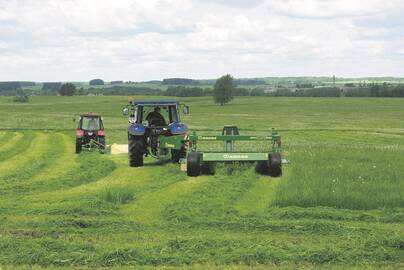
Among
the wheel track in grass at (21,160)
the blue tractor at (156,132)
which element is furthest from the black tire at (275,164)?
the wheel track in grass at (21,160)

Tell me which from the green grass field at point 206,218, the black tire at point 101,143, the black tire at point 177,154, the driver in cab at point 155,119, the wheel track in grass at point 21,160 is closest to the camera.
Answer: the green grass field at point 206,218

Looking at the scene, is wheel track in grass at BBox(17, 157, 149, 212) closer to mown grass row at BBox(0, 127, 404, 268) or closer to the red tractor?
mown grass row at BBox(0, 127, 404, 268)

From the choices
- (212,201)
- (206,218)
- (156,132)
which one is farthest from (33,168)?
(206,218)

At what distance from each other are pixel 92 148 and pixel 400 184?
1553cm

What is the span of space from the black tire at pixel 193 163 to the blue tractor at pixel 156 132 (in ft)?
8.73

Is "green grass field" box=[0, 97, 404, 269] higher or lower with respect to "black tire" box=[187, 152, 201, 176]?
lower

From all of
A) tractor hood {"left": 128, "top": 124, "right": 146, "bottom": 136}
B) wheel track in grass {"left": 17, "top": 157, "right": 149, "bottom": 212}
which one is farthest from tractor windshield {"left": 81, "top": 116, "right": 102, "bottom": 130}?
wheel track in grass {"left": 17, "top": 157, "right": 149, "bottom": 212}

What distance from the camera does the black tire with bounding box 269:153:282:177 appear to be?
53.6 ft

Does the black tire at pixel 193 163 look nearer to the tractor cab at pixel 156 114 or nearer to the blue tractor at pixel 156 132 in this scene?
the blue tractor at pixel 156 132

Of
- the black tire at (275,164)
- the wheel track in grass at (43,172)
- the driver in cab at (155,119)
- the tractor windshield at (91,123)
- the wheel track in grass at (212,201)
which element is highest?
the driver in cab at (155,119)

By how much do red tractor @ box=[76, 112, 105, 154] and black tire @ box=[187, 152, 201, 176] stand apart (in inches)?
397

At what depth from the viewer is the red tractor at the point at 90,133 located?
25875mm

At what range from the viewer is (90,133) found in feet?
86.7

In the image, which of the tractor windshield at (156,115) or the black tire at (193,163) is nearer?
the black tire at (193,163)
